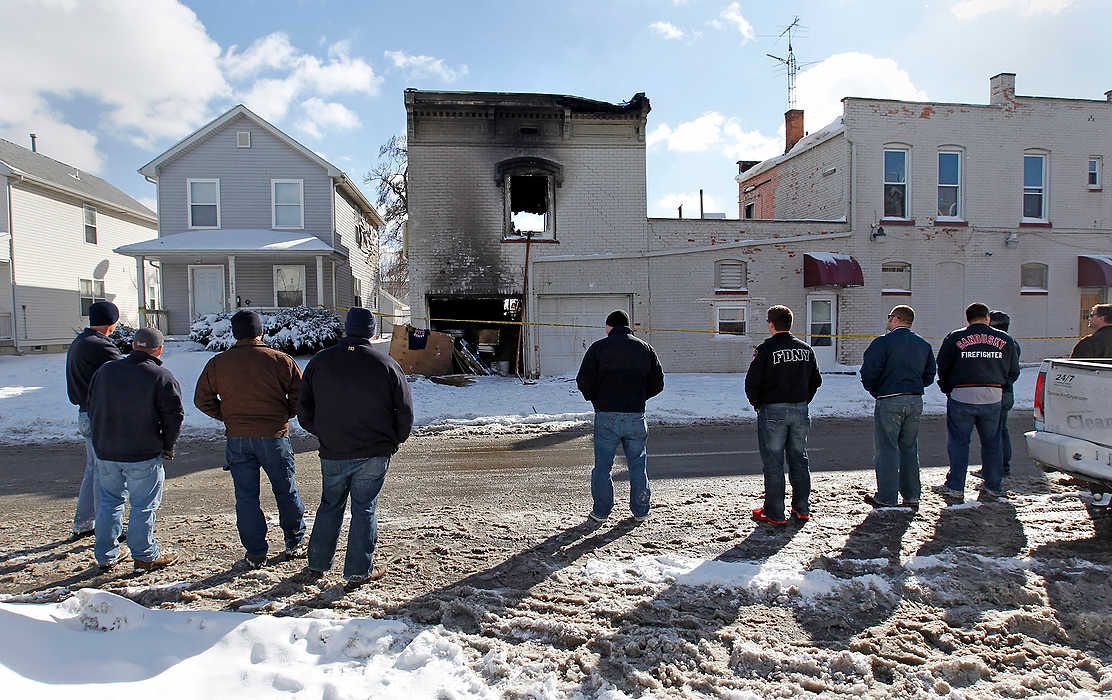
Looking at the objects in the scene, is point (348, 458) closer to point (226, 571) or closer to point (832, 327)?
point (226, 571)

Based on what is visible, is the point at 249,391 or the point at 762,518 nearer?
the point at 249,391

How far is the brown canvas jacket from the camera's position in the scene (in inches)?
182

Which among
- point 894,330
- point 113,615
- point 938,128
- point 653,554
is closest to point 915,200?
point 938,128

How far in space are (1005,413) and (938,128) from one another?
1476cm

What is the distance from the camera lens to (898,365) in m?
6.00

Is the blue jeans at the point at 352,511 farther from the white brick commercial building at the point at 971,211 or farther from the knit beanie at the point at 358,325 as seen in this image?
the white brick commercial building at the point at 971,211

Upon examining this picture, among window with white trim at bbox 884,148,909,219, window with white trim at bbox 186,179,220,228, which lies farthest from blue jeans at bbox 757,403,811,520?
window with white trim at bbox 186,179,220,228

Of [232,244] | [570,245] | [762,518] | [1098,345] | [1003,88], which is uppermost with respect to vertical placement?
[1003,88]

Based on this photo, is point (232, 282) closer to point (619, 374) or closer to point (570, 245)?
point (570, 245)

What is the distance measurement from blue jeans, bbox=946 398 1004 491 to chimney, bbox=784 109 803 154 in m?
18.8

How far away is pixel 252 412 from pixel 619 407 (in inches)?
118

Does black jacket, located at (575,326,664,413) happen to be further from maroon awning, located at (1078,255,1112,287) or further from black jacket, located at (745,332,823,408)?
maroon awning, located at (1078,255,1112,287)

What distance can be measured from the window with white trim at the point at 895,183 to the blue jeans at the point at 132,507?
63.4 feet

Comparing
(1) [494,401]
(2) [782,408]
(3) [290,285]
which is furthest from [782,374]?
(3) [290,285]
